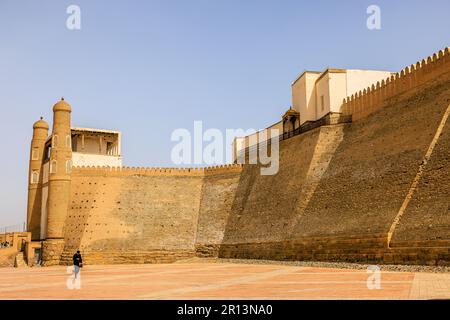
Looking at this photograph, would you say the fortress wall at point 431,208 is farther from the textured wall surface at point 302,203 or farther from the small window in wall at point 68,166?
the small window in wall at point 68,166

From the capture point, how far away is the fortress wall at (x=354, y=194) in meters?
19.9

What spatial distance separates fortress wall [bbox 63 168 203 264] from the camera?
3562 cm

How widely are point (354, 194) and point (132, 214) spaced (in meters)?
17.6

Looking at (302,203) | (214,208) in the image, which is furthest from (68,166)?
(302,203)

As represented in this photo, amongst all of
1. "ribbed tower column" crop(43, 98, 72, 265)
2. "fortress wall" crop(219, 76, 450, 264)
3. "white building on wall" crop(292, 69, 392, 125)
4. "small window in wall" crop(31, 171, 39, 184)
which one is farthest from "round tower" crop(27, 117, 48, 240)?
"white building on wall" crop(292, 69, 392, 125)

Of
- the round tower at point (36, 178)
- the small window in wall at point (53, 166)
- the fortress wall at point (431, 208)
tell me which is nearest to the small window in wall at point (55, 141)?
the small window in wall at point (53, 166)

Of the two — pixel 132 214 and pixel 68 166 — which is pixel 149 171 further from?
pixel 68 166

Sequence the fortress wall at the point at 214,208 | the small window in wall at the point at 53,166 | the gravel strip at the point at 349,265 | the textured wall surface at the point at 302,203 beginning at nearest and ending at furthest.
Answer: the gravel strip at the point at 349,265, the textured wall surface at the point at 302,203, the fortress wall at the point at 214,208, the small window in wall at the point at 53,166

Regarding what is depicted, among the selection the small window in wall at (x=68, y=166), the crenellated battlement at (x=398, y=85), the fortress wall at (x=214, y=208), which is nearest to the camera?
the crenellated battlement at (x=398, y=85)

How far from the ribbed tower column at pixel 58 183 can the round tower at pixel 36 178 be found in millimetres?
4695

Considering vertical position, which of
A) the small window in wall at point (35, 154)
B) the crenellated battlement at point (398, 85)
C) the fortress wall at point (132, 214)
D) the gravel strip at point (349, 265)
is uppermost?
the crenellated battlement at point (398, 85)

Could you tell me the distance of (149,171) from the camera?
4012cm

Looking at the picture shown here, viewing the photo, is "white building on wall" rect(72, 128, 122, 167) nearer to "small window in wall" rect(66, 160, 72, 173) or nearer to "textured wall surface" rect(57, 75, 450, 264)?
"small window in wall" rect(66, 160, 72, 173)
